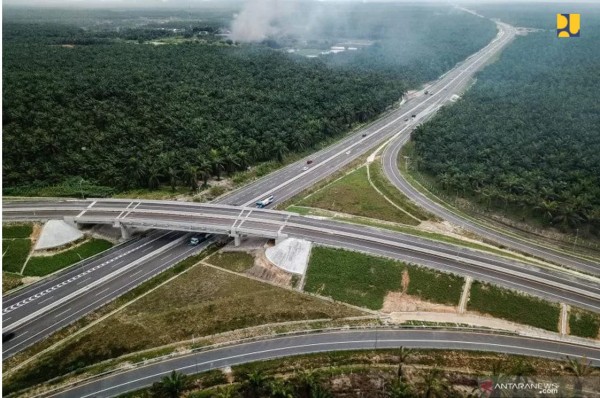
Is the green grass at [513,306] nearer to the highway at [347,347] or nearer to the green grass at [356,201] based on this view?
the highway at [347,347]

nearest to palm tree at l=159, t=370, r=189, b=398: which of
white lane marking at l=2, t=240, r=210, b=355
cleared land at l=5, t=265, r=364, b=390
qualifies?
cleared land at l=5, t=265, r=364, b=390

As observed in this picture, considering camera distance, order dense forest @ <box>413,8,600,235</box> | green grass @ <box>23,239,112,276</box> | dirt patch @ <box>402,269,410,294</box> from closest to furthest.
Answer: dirt patch @ <box>402,269,410,294</box> → green grass @ <box>23,239,112,276</box> → dense forest @ <box>413,8,600,235</box>

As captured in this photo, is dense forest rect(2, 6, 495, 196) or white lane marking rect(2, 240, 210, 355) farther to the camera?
dense forest rect(2, 6, 495, 196)

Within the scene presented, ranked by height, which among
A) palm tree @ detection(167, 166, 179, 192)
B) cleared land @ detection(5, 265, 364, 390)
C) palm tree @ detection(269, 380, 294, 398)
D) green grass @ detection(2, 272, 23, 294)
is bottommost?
palm tree @ detection(269, 380, 294, 398)

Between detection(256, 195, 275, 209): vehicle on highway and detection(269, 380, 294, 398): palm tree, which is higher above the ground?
detection(256, 195, 275, 209): vehicle on highway

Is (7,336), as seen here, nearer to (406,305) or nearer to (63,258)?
(63,258)

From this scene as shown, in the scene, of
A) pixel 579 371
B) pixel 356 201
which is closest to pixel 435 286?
pixel 579 371

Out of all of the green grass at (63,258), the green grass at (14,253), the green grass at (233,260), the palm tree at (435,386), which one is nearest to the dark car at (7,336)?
the green grass at (63,258)

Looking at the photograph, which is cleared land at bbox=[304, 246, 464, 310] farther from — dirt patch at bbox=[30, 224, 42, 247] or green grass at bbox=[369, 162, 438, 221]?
dirt patch at bbox=[30, 224, 42, 247]
